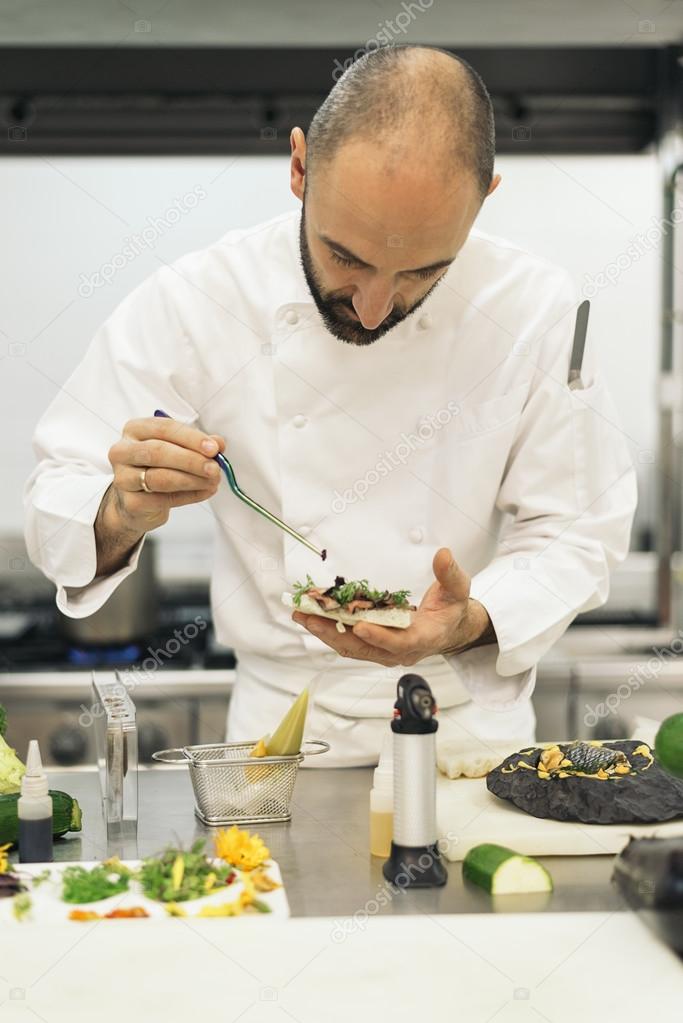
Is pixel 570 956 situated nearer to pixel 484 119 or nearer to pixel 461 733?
pixel 461 733

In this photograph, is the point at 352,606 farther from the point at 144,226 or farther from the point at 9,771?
the point at 144,226

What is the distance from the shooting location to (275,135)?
153 inches

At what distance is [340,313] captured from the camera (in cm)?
201

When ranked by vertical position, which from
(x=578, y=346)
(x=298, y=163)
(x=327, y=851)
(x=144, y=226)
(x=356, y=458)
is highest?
(x=144, y=226)

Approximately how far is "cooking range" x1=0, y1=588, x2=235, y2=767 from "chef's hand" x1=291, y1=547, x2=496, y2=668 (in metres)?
1.59

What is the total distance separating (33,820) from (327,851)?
388mm

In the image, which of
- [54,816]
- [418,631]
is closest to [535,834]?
[418,631]

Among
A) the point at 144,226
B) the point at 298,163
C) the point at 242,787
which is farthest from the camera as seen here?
the point at 144,226

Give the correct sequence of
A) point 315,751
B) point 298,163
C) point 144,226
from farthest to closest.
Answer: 1. point 144,226
2. point 298,163
3. point 315,751

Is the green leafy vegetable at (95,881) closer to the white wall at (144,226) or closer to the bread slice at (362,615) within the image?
the bread slice at (362,615)

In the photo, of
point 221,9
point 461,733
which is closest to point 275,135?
point 221,9

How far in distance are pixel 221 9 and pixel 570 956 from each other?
272 centimetres

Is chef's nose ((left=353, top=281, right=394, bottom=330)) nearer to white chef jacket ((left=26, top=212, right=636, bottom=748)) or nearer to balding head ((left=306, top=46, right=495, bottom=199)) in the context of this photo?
balding head ((left=306, top=46, right=495, bottom=199))

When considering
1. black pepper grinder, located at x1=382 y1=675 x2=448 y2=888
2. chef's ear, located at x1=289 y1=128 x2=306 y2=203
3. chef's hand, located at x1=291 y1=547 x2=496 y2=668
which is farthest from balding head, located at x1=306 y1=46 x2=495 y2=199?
black pepper grinder, located at x1=382 y1=675 x2=448 y2=888
